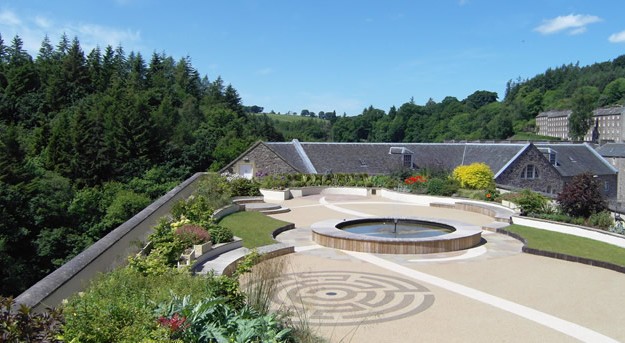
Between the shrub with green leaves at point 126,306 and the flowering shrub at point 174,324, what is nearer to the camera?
the shrub with green leaves at point 126,306

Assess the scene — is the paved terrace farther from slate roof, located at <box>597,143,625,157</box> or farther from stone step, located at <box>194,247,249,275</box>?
slate roof, located at <box>597,143,625,157</box>

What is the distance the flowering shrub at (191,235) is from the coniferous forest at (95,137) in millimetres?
17864

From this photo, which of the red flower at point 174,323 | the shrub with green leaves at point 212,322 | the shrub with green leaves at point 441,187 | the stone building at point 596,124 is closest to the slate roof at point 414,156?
the shrub with green leaves at point 441,187

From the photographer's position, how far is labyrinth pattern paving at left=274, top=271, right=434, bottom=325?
30.1 ft

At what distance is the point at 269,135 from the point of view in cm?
7694

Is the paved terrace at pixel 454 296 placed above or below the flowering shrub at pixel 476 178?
below

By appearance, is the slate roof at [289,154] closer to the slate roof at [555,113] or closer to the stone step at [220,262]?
the stone step at [220,262]

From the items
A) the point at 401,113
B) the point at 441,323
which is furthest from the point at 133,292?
the point at 401,113

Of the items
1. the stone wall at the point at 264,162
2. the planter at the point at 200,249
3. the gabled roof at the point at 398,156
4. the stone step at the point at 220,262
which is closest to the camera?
the stone step at the point at 220,262

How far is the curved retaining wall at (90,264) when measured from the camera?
6.27 m

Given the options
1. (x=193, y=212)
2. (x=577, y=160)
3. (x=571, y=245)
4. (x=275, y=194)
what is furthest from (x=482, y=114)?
(x=193, y=212)

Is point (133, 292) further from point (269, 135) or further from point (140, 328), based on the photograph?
point (269, 135)

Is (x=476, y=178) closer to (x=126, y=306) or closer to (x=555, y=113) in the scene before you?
(x=126, y=306)

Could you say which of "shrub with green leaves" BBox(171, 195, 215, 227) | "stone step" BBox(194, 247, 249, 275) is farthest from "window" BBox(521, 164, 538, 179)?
"stone step" BBox(194, 247, 249, 275)
